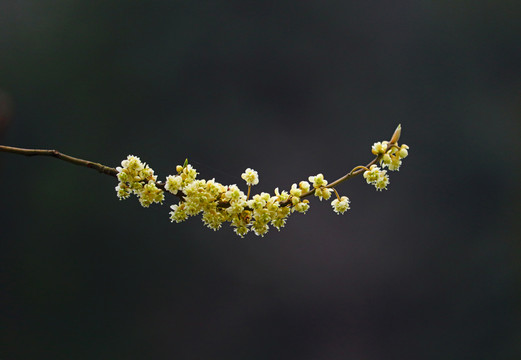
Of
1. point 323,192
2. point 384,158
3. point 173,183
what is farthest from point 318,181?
point 173,183

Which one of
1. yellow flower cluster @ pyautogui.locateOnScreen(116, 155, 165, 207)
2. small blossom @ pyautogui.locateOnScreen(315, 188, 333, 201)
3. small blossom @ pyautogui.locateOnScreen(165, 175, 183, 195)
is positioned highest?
yellow flower cluster @ pyautogui.locateOnScreen(116, 155, 165, 207)

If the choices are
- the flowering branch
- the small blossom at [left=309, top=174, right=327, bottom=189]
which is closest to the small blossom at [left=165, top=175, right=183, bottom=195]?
the flowering branch

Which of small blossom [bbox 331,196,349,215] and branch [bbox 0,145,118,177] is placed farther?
small blossom [bbox 331,196,349,215]

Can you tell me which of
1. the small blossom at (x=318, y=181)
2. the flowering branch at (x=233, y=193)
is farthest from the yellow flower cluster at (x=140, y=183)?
the small blossom at (x=318, y=181)

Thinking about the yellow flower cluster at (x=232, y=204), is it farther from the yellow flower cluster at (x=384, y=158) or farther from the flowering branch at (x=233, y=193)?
the yellow flower cluster at (x=384, y=158)

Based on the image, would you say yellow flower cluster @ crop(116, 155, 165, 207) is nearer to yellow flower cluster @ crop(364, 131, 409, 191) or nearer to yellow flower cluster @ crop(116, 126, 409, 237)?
yellow flower cluster @ crop(116, 126, 409, 237)

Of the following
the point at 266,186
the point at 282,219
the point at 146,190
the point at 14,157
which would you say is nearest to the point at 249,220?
the point at 282,219

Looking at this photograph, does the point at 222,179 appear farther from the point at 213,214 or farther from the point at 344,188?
the point at 213,214

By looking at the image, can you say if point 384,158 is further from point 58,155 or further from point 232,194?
point 58,155
